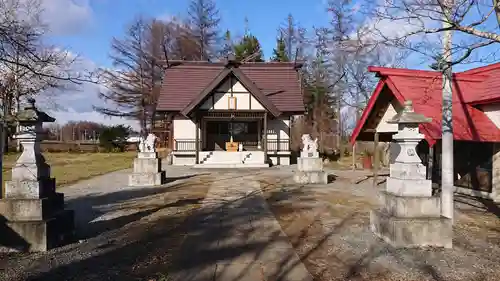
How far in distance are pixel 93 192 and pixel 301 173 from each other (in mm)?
7718

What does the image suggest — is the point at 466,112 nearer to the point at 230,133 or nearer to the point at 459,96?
the point at 459,96

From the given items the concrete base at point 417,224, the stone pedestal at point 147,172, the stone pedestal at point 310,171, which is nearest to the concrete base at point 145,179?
the stone pedestal at point 147,172

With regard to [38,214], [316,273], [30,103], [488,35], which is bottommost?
[316,273]

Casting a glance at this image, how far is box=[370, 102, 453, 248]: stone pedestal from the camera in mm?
6012

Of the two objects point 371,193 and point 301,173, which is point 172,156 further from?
point 371,193

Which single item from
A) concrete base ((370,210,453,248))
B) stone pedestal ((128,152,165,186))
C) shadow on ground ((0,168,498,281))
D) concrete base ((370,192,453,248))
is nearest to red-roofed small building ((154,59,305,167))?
stone pedestal ((128,152,165,186))

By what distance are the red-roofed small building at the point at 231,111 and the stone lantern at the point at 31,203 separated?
15606mm

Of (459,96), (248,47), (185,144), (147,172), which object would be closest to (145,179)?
(147,172)

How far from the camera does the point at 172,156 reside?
934 inches

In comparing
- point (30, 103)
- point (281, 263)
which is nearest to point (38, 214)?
point (30, 103)

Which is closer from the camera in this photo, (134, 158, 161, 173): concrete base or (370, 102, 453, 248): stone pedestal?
(370, 102, 453, 248): stone pedestal

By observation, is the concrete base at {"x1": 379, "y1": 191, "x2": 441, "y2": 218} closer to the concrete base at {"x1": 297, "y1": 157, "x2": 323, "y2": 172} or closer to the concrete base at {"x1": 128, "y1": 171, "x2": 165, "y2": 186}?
the concrete base at {"x1": 297, "y1": 157, "x2": 323, "y2": 172}

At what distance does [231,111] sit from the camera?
22875 mm

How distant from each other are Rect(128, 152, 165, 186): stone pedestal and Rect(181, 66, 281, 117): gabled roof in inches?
308
